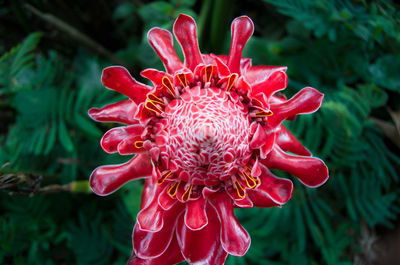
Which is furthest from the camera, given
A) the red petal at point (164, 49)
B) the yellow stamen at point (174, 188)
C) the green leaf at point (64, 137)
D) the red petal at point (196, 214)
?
the green leaf at point (64, 137)

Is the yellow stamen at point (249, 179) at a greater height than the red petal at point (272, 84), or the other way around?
the red petal at point (272, 84)

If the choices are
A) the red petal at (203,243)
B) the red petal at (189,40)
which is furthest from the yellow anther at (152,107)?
the red petal at (203,243)

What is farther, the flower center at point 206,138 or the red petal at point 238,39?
the red petal at point 238,39

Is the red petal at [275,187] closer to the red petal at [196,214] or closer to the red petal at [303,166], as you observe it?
the red petal at [303,166]

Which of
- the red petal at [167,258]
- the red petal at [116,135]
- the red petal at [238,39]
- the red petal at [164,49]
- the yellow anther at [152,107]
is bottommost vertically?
the red petal at [167,258]

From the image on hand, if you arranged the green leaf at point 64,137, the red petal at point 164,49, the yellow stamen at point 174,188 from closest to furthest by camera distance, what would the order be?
1. the yellow stamen at point 174,188
2. the red petal at point 164,49
3. the green leaf at point 64,137

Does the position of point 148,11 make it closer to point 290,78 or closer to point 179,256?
point 290,78

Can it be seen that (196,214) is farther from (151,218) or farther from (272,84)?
(272,84)
